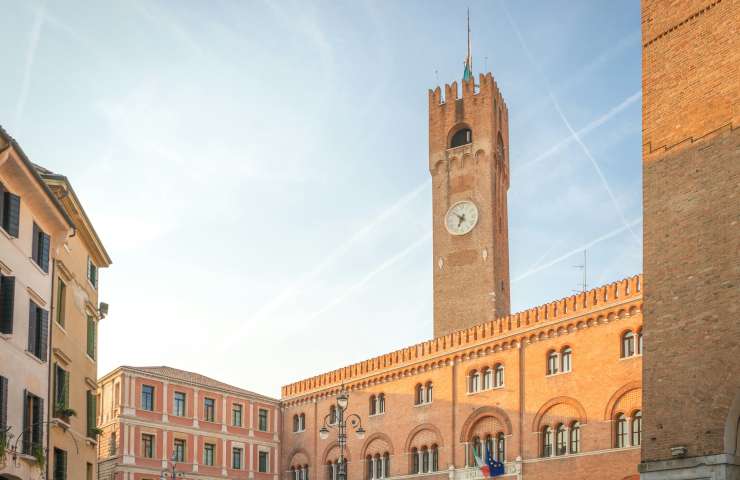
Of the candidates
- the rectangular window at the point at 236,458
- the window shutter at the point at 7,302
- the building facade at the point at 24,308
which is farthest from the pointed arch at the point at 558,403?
the window shutter at the point at 7,302

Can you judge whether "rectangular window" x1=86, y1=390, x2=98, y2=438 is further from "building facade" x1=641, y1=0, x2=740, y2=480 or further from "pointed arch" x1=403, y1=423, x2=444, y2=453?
"pointed arch" x1=403, y1=423, x2=444, y2=453

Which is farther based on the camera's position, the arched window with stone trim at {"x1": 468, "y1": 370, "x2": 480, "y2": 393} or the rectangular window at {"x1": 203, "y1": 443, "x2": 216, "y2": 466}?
the rectangular window at {"x1": 203, "y1": 443, "x2": 216, "y2": 466}

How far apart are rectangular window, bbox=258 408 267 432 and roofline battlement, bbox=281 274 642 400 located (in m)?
1.62

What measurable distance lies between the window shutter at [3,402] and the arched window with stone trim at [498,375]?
24408 mm

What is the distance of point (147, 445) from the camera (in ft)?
139

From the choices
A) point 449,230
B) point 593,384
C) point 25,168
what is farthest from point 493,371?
point 25,168

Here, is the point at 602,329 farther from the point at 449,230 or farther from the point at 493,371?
the point at 449,230

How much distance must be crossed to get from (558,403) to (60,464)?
19806mm

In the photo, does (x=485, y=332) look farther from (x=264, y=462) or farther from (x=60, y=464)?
(x=60, y=464)

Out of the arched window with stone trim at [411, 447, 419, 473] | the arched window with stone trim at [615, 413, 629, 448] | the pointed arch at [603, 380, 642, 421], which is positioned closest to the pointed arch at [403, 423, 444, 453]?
the arched window with stone trim at [411, 447, 419, 473]

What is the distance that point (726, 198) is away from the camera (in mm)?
16266

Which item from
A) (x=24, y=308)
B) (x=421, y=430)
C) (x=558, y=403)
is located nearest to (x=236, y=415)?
(x=421, y=430)

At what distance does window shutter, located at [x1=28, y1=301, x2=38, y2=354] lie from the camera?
57.7ft

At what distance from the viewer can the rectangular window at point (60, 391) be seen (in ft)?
64.2
